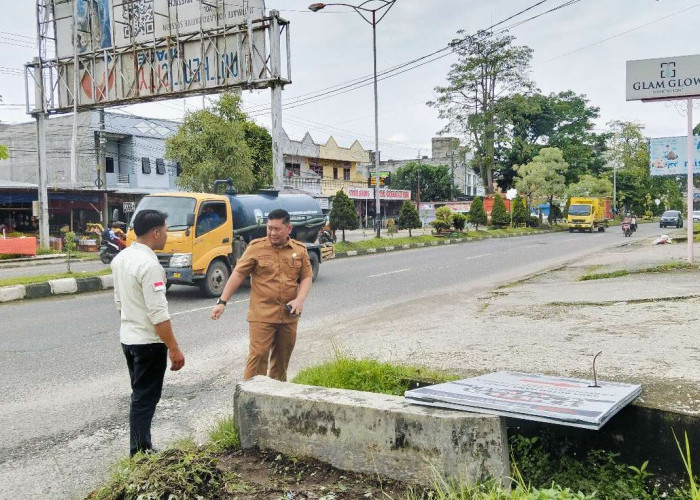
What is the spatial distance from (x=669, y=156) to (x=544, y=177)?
2842cm

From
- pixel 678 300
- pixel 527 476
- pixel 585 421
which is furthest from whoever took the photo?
pixel 678 300

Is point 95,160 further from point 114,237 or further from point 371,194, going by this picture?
point 371,194

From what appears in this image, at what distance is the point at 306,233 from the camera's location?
1423cm

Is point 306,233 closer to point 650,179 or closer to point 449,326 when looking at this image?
point 449,326

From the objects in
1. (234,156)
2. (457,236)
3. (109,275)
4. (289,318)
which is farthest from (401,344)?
(457,236)

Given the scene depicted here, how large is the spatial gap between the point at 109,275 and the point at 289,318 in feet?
35.5

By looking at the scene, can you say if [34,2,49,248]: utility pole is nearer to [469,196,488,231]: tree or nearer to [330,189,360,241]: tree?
[330,189,360,241]: tree

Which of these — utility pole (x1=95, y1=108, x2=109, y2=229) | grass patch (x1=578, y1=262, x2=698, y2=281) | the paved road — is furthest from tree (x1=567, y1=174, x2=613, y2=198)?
the paved road

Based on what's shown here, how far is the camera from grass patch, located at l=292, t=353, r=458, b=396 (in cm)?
440

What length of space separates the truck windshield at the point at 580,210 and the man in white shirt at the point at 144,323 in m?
45.0

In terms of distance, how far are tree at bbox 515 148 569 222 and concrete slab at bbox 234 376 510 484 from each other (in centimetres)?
5129

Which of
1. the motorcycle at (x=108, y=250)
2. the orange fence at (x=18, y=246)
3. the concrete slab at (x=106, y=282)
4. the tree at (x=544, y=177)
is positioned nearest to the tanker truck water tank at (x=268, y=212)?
the concrete slab at (x=106, y=282)

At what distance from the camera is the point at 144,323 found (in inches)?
152

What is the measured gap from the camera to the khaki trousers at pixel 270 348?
14.9ft
